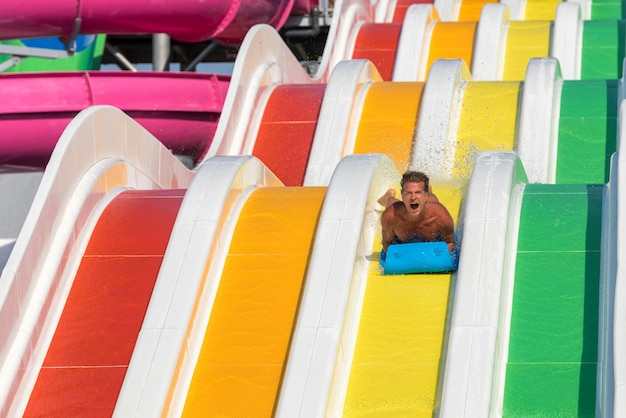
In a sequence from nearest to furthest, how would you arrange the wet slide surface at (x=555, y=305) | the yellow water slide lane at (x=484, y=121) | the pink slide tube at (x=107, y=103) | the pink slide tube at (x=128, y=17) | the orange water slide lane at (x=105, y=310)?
the wet slide surface at (x=555, y=305) < the orange water slide lane at (x=105, y=310) < the yellow water slide lane at (x=484, y=121) < the pink slide tube at (x=107, y=103) < the pink slide tube at (x=128, y=17)

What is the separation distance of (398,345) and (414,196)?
2.84ft

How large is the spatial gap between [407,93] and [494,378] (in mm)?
5711

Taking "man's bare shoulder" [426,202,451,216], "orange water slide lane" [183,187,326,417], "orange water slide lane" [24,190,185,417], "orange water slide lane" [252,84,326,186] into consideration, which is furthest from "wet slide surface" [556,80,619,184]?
"orange water slide lane" [24,190,185,417]

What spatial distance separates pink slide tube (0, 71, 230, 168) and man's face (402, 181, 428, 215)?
558 centimetres

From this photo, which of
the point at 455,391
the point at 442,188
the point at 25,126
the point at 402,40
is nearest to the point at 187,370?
the point at 455,391

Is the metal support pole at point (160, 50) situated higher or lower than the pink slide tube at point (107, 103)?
higher

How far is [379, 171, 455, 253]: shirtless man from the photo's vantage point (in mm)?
7781

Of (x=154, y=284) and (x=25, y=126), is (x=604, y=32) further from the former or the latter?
(x=154, y=284)

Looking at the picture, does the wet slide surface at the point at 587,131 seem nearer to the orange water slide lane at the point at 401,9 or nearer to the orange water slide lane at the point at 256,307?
the orange water slide lane at the point at 256,307

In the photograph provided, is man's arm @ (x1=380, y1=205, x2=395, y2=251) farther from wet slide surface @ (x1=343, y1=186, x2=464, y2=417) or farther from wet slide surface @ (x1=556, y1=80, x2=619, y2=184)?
wet slide surface @ (x1=556, y1=80, x2=619, y2=184)

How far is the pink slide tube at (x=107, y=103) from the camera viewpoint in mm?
12688

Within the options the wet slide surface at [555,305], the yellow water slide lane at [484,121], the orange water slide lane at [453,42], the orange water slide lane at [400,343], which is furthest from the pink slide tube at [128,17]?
the wet slide surface at [555,305]

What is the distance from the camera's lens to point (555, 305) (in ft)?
24.5

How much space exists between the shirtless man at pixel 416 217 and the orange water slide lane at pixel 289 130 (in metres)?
3.72
